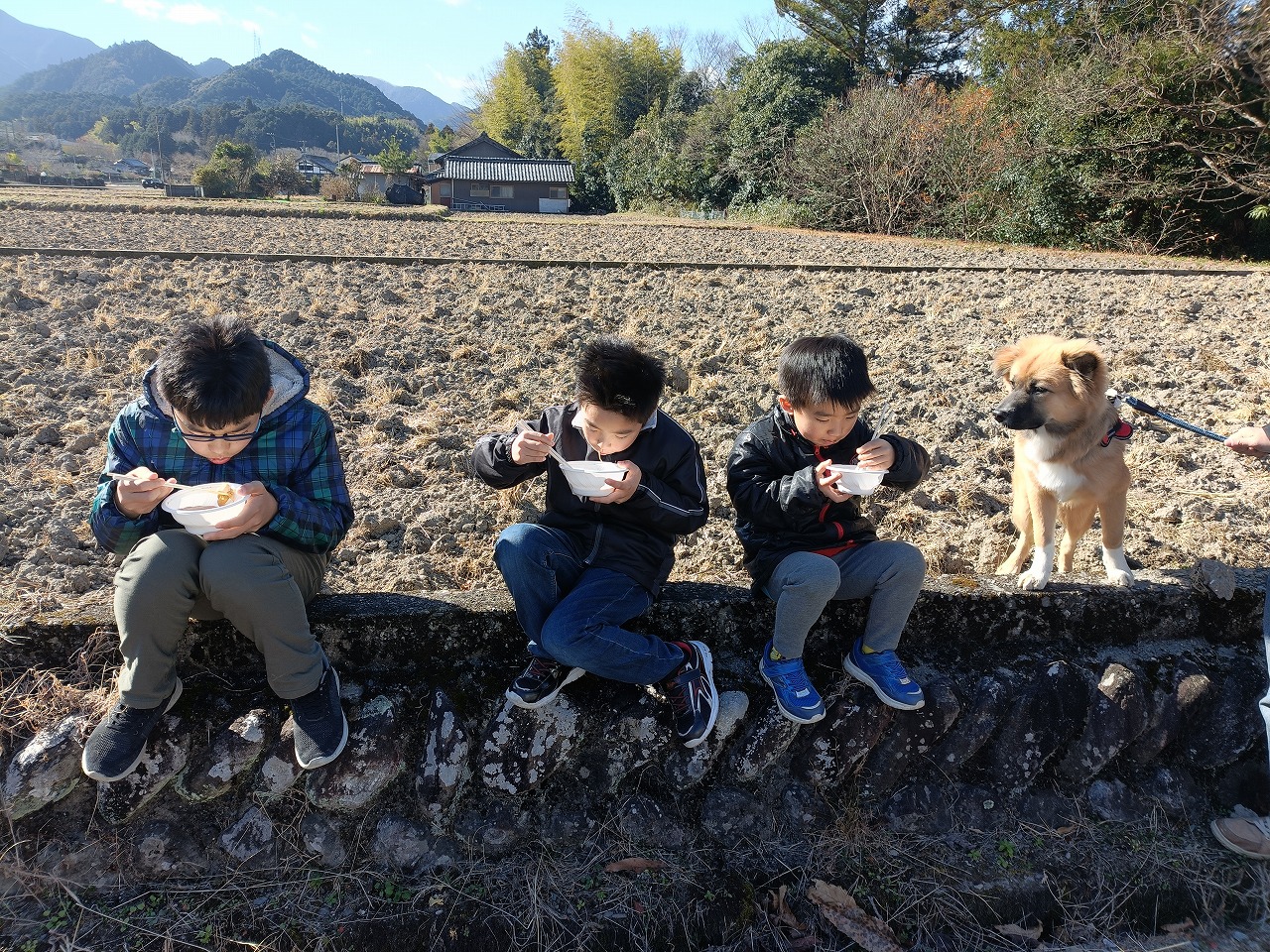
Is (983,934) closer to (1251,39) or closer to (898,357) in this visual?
(898,357)

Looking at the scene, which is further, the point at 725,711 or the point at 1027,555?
the point at 1027,555

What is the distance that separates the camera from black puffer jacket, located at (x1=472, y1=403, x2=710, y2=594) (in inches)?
87.7

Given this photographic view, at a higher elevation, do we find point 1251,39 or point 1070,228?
point 1251,39

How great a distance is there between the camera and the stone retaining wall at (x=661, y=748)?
2.02m

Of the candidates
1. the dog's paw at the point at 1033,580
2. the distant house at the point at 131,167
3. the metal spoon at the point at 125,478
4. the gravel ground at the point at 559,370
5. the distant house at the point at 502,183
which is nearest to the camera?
the metal spoon at the point at 125,478

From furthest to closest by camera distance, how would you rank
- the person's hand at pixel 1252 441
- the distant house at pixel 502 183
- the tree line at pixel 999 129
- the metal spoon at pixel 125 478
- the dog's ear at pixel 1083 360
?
1. the distant house at pixel 502 183
2. the tree line at pixel 999 129
3. the dog's ear at pixel 1083 360
4. the person's hand at pixel 1252 441
5. the metal spoon at pixel 125 478

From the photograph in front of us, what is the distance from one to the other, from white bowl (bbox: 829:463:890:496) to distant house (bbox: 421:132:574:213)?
38721mm

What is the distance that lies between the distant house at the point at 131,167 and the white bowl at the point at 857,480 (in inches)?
3828

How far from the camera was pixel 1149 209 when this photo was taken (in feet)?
45.4

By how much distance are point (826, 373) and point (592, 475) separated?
0.74 metres

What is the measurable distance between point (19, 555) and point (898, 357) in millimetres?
5099

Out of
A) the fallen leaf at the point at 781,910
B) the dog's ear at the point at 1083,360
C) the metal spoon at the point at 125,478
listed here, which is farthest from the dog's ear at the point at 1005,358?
the metal spoon at the point at 125,478

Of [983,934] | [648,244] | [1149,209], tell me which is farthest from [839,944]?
[1149,209]

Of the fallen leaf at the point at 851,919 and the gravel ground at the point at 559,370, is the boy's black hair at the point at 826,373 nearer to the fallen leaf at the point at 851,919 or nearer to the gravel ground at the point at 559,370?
the gravel ground at the point at 559,370
